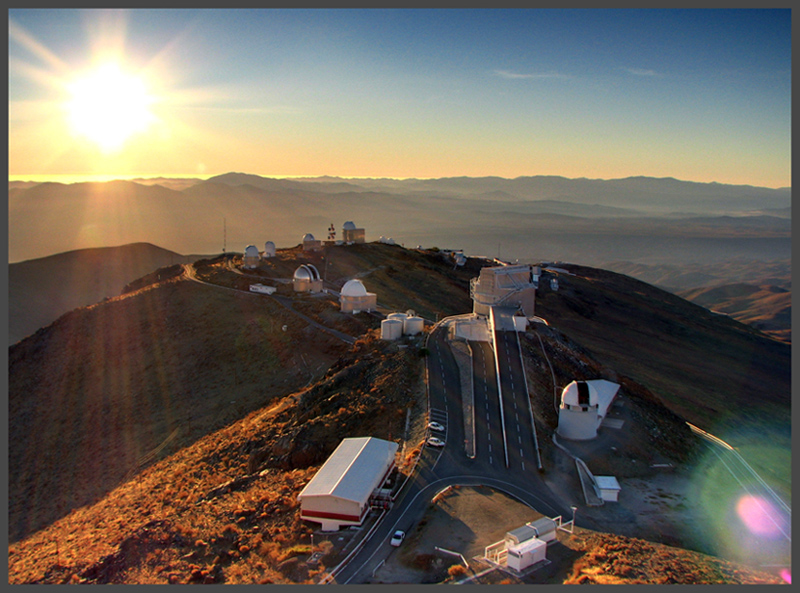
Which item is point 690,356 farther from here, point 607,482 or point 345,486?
point 345,486

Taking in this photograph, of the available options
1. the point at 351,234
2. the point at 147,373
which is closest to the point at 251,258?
the point at 351,234

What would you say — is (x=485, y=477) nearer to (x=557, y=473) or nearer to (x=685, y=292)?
(x=557, y=473)

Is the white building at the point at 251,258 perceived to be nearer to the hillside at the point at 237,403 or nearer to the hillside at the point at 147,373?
the hillside at the point at 237,403

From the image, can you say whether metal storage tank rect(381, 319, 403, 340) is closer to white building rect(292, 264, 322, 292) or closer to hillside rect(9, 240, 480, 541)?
hillside rect(9, 240, 480, 541)

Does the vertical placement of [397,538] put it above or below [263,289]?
below

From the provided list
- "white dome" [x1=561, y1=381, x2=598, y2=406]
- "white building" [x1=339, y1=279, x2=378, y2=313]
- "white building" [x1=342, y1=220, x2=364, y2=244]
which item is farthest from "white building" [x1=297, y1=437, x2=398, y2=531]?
"white building" [x1=342, y1=220, x2=364, y2=244]

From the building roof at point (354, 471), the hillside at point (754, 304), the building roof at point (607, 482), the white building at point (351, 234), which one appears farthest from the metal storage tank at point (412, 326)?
the hillside at point (754, 304)
